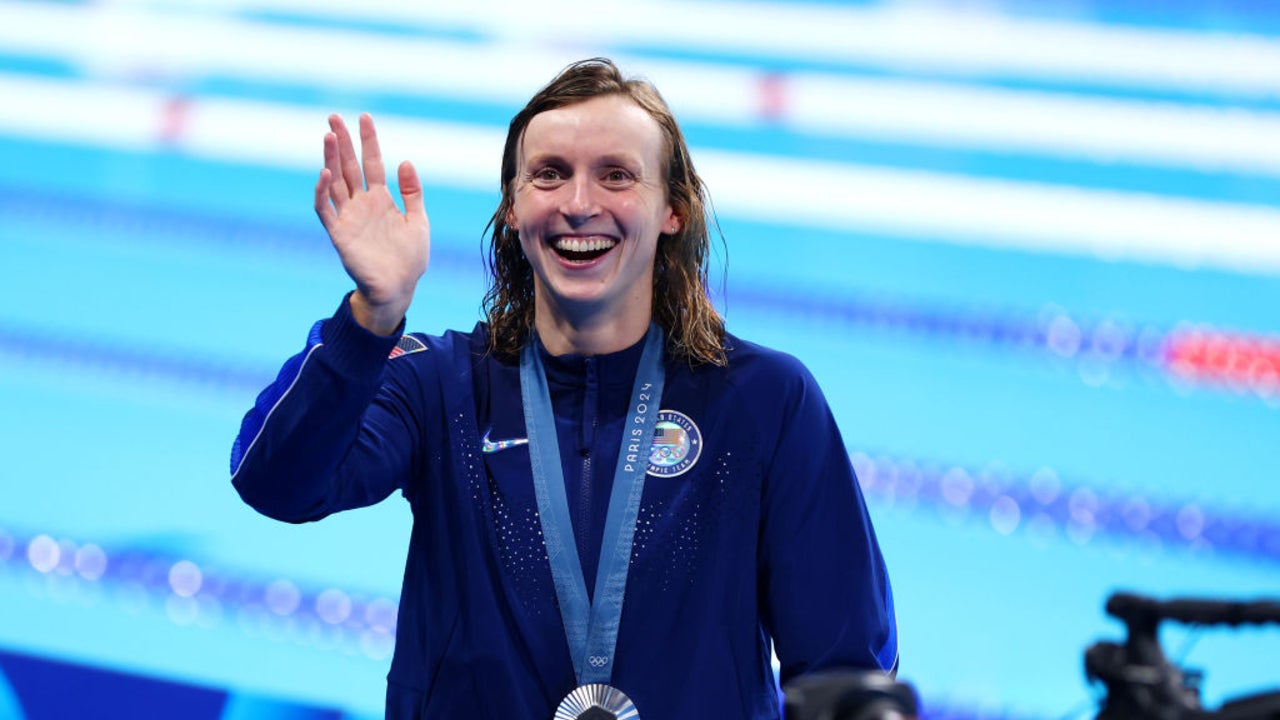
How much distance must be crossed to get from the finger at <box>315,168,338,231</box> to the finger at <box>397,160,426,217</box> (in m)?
0.09

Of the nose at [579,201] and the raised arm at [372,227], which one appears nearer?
the raised arm at [372,227]

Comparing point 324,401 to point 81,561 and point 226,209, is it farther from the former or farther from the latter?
point 226,209

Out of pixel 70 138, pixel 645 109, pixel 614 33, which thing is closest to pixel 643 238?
pixel 645 109

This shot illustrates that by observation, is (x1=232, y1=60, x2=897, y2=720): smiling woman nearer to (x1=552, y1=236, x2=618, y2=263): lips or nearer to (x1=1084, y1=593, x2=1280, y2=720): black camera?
(x1=552, y1=236, x2=618, y2=263): lips

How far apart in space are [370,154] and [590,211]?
27cm

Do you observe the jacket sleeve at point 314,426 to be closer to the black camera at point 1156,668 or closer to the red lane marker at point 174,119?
the black camera at point 1156,668

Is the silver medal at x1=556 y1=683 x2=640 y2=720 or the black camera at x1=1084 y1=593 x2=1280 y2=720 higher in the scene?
the black camera at x1=1084 y1=593 x2=1280 y2=720

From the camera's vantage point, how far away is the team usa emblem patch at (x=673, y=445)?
170cm

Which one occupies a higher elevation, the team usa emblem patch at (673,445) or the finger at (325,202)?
the finger at (325,202)

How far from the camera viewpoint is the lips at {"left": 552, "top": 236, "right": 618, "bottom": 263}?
5.74 feet

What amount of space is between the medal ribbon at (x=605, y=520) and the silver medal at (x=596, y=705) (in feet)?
0.05

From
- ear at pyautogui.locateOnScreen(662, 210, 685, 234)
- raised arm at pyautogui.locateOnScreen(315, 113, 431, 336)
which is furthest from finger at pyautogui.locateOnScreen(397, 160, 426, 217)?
ear at pyautogui.locateOnScreen(662, 210, 685, 234)

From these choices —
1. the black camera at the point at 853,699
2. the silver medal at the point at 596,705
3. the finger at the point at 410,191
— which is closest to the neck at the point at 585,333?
the finger at the point at 410,191

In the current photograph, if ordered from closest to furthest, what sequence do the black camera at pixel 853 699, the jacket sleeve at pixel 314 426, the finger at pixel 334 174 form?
1. the black camera at pixel 853 699
2. the jacket sleeve at pixel 314 426
3. the finger at pixel 334 174
